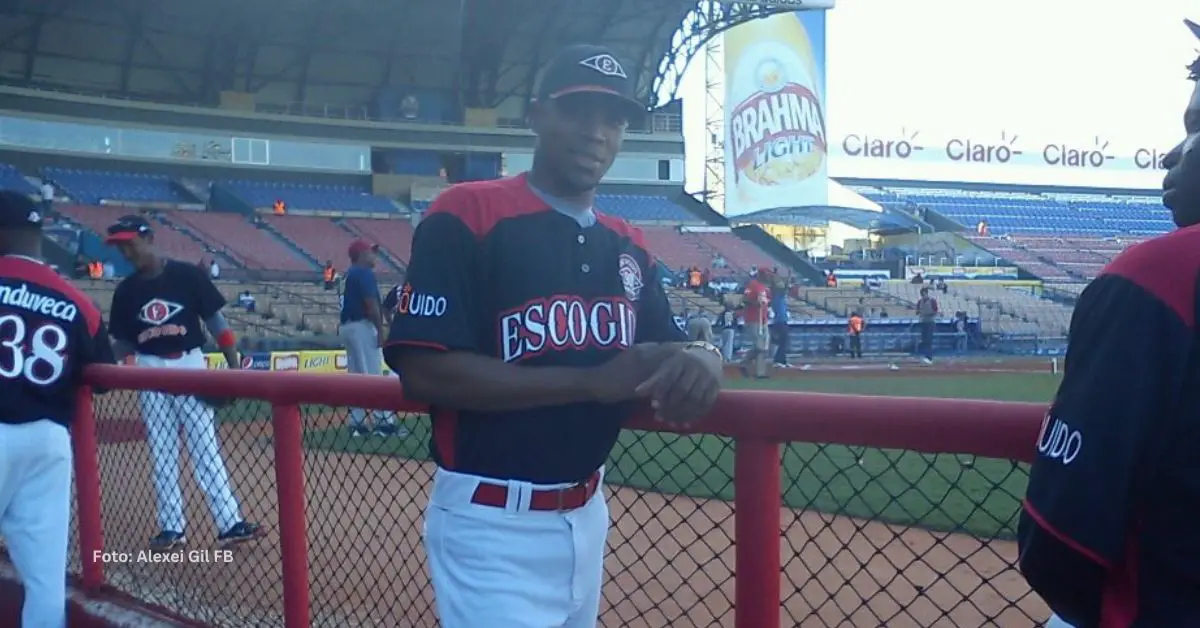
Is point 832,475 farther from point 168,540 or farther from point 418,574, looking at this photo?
point 168,540

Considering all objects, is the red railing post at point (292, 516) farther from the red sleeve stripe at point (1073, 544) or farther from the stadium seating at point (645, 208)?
the stadium seating at point (645, 208)

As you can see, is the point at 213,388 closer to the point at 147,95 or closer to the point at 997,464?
the point at 997,464

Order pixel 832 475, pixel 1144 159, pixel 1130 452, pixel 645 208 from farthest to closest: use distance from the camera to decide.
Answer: pixel 1144 159
pixel 645 208
pixel 832 475
pixel 1130 452

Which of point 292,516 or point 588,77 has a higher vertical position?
point 588,77

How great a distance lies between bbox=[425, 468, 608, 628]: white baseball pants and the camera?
A: 6.44 feet

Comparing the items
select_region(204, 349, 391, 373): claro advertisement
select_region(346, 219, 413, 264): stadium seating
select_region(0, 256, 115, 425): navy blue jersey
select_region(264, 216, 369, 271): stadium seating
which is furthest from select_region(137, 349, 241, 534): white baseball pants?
select_region(346, 219, 413, 264): stadium seating

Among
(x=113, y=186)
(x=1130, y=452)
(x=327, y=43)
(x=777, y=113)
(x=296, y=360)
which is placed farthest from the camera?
(x=777, y=113)

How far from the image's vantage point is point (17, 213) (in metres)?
3.73

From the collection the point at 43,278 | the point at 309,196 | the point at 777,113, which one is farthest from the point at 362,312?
the point at 777,113

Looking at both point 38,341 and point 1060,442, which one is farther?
point 38,341

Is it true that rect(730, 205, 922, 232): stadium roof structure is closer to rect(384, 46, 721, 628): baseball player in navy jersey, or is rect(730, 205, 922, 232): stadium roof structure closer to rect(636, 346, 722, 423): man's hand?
rect(384, 46, 721, 628): baseball player in navy jersey

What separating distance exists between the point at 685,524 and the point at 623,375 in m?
1.49

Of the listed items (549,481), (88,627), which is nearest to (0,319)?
(88,627)

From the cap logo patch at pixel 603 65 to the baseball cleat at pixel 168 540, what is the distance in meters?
3.81
